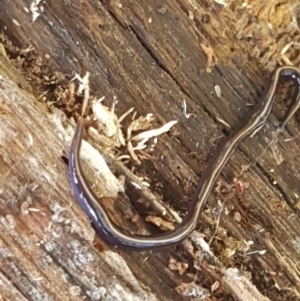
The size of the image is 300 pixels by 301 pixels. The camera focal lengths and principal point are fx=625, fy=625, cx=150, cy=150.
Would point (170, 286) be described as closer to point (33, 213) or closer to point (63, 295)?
point (63, 295)

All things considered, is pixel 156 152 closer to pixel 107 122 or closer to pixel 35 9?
pixel 107 122

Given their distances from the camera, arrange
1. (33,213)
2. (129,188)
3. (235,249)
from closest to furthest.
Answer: (33,213), (129,188), (235,249)

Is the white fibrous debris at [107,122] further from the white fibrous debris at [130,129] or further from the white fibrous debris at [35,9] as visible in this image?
the white fibrous debris at [35,9]

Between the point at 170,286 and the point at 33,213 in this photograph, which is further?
the point at 170,286

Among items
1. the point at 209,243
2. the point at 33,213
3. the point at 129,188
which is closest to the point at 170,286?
the point at 209,243

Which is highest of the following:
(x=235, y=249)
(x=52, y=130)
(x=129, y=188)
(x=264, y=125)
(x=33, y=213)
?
(x=52, y=130)

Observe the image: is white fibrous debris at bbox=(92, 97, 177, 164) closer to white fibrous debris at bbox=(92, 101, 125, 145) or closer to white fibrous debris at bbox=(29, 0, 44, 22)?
white fibrous debris at bbox=(92, 101, 125, 145)

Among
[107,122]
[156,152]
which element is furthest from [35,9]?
[156,152]

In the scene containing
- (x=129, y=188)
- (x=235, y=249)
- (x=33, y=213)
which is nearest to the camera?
(x=33, y=213)

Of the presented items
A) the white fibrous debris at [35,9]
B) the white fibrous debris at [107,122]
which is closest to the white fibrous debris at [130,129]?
the white fibrous debris at [107,122]
